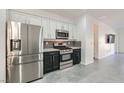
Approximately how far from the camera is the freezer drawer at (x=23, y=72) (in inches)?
127

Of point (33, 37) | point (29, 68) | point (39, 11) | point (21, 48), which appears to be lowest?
point (29, 68)

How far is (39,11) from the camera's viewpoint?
4805 mm

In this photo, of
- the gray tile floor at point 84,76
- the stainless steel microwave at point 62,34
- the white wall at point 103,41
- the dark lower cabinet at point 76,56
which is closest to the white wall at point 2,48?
the gray tile floor at point 84,76

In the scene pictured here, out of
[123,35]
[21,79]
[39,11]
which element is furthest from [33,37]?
[123,35]

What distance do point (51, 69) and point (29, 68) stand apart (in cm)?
133

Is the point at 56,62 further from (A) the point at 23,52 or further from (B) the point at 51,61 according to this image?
(A) the point at 23,52

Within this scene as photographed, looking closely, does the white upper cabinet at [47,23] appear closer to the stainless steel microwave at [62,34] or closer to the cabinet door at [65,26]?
the cabinet door at [65,26]

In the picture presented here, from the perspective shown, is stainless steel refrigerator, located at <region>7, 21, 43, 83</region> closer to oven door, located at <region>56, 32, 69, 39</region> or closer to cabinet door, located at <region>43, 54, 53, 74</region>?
cabinet door, located at <region>43, 54, 53, 74</region>

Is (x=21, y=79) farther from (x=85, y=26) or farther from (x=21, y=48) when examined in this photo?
(x=85, y=26)

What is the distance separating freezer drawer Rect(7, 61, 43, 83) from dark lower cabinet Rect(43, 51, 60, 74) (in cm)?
57

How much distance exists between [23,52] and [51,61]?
1569 millimetres

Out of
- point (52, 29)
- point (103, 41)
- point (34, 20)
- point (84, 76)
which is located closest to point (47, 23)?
point (52, 29)

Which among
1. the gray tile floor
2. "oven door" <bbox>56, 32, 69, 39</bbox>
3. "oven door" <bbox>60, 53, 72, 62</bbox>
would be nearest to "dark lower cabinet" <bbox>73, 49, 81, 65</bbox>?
"oven door" <bbox>60, 53, 72, 62</bbox>

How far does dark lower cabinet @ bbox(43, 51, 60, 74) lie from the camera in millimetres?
4494
